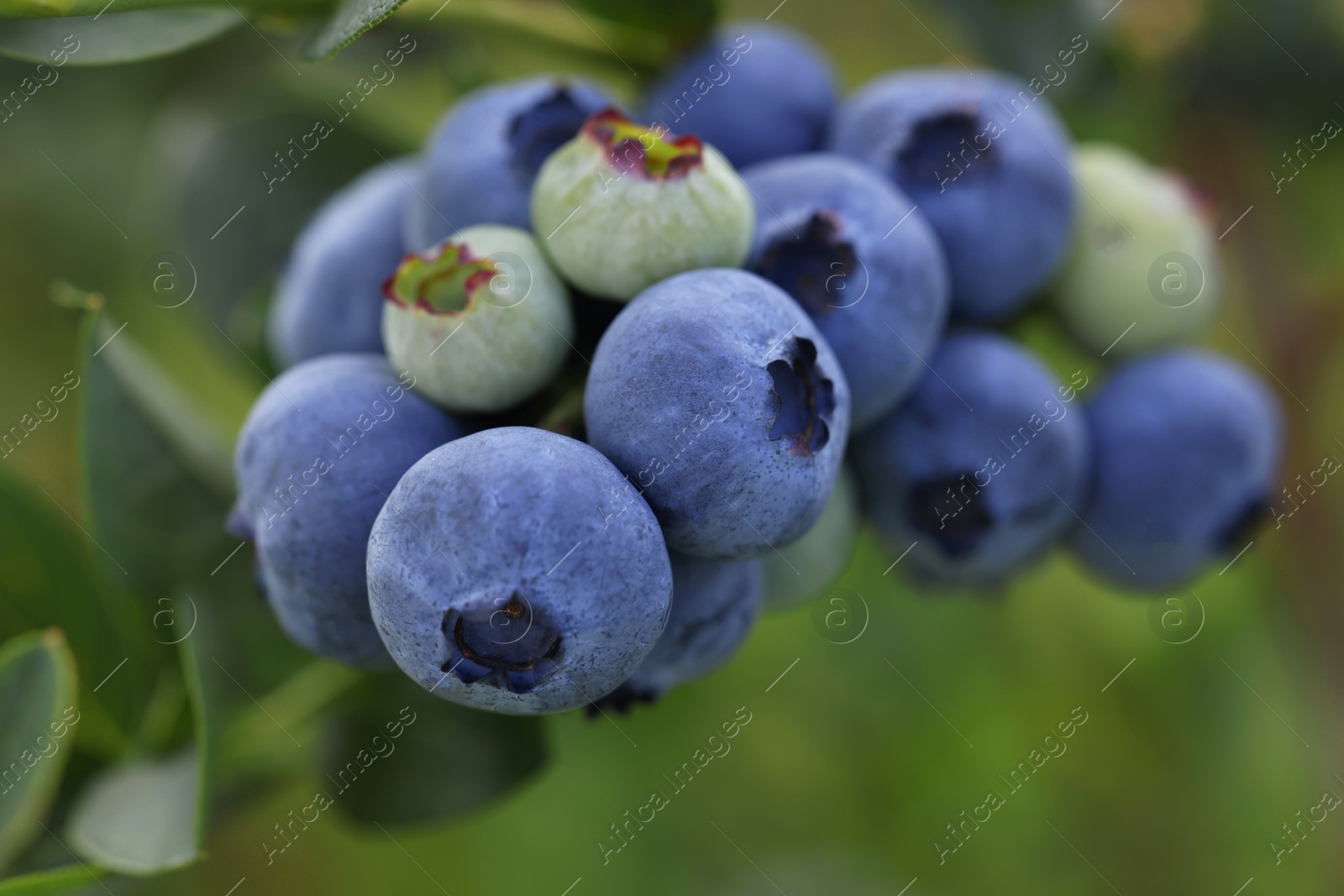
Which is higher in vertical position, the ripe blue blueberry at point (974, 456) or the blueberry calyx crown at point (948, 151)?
the blueberry calyx crown at point (948, 151)

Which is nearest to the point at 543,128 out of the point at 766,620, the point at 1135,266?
the point at 1135,266

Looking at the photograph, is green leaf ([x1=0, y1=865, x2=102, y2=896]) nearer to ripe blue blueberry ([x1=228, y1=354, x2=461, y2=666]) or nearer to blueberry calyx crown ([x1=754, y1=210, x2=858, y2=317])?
ripe blue blueberry ([x1=228, y1=354, x2=461, y2=666])

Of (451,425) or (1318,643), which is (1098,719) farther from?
(451,425)

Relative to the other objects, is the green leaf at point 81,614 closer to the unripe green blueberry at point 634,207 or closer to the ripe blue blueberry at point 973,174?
the unripe green blueberry at point 634,207

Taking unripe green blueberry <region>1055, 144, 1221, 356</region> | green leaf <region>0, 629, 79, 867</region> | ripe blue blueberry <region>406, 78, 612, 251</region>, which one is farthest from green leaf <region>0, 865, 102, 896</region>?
unripe green blueberry <region>1055, 144, 1221, 356</region>

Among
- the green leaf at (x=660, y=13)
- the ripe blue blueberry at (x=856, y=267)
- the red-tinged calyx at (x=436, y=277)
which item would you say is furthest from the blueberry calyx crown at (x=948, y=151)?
the red-tinged calyx at (x=436, y=277)

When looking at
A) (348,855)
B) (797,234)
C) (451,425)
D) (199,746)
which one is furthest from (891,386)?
→ (348,855)
